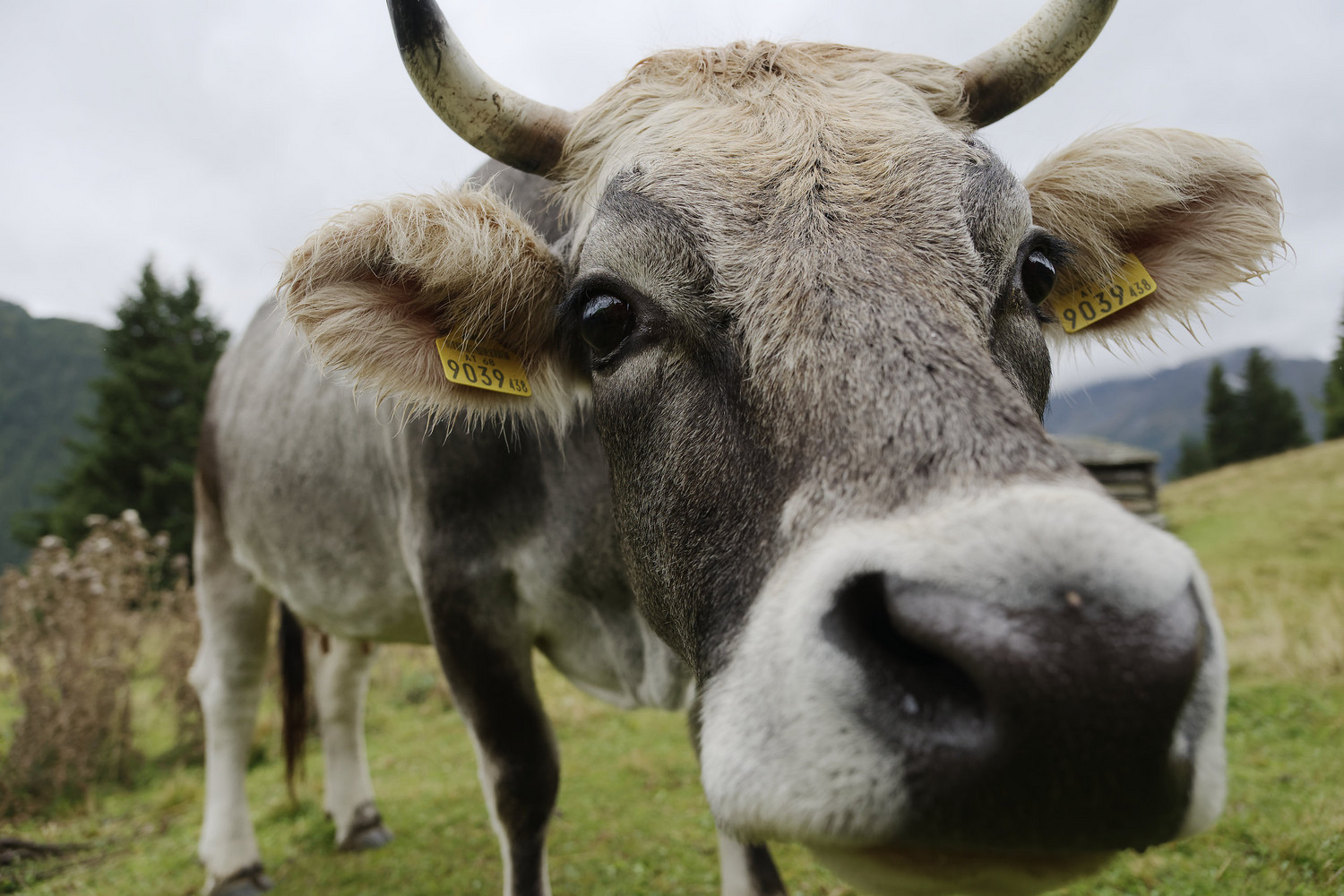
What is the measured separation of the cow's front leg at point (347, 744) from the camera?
4.51 meters

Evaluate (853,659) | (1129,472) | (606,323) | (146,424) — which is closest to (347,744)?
(606,323)

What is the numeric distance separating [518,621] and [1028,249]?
2170mm

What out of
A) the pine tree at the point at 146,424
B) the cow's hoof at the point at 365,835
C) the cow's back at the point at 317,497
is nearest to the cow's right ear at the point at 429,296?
the cow's back at the point at 317,497

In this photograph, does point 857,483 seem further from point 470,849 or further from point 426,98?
point 470,849

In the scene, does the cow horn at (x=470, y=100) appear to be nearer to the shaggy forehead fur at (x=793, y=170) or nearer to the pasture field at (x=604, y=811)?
the shaggy forehead fur at (x=793, y=170)

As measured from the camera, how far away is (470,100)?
2.14 m

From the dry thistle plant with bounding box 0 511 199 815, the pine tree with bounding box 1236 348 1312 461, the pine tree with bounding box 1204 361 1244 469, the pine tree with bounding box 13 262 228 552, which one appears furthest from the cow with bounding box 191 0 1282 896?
the pine tree with bounding box 1204 361 1244 469

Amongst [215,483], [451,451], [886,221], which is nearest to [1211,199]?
[886,221]

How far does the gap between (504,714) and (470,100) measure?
2.13 meters

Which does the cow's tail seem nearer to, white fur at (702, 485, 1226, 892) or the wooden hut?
white fur at (702, 485, 1226, 892)

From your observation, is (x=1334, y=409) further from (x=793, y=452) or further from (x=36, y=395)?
(x=36, y=395)

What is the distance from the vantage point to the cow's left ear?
91.6 inches

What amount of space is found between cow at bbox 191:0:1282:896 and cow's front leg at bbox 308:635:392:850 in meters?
1.29

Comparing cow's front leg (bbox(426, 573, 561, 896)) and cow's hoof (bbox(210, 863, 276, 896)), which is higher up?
cow's front leg (bbox(426, 573, 561, 896))
